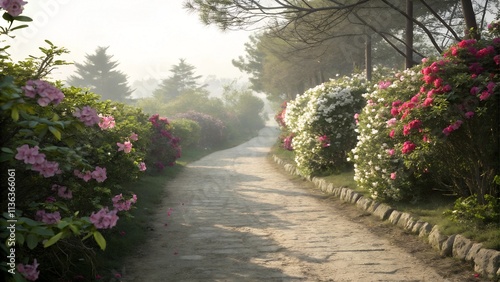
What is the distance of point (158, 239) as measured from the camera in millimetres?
6973

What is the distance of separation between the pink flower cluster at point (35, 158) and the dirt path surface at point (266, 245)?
7.47 ft

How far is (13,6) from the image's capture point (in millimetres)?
3020

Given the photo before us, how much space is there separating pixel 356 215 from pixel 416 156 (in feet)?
7.53

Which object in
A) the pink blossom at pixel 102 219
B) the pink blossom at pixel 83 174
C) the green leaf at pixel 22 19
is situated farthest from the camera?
the pink blossom at pixel 83 174

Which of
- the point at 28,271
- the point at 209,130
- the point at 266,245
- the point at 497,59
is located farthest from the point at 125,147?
the point at 209,130

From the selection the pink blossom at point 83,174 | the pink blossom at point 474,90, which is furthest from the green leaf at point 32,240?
the pink blossom at point 474,90

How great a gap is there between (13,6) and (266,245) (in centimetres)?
464

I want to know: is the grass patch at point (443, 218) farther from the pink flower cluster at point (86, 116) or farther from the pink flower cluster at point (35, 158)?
the pink flower cluster at point (35, 158)

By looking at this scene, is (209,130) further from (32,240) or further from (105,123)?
(32,240)

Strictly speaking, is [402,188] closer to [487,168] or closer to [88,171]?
Answer: [487,168]

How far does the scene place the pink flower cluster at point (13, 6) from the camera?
2.98 metres

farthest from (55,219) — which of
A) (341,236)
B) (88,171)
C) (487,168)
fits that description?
(487,168)

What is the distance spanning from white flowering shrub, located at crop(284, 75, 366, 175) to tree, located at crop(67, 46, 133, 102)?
47.9m

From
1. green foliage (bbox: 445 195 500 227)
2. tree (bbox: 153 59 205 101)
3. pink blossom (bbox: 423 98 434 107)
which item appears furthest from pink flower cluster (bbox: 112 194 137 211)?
tree (bbox: 153 59 205 101)
